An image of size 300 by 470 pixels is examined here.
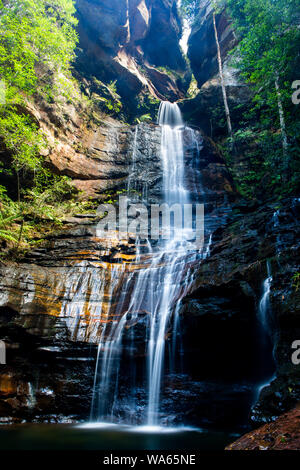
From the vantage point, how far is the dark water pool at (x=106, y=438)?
15.9ft

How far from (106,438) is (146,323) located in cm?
270

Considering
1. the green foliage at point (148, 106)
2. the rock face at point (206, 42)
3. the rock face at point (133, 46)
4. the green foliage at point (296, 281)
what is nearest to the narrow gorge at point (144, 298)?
the green foliage at point (296, 281)

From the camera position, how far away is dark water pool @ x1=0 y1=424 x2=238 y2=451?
15.9ft

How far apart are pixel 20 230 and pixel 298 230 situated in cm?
922

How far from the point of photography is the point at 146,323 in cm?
727

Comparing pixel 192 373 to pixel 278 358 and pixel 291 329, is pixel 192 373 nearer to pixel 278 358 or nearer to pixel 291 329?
pixel 278 358

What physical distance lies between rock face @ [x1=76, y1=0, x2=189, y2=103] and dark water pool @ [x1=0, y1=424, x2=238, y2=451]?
21001 mm

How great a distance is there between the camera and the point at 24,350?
285 inches

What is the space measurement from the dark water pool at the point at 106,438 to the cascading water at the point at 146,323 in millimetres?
640

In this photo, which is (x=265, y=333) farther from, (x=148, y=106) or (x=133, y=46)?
(x=133, y=46)

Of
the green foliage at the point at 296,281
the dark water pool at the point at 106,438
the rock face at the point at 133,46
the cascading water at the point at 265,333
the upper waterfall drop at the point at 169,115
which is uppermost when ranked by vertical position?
the rock face at the point at 133,46

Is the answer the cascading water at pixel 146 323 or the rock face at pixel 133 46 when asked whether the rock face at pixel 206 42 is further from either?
the cascading water at pixel 146 323

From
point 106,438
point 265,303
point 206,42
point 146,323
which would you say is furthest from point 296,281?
point 206,42

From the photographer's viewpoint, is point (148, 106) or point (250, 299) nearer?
point (250, 299)
